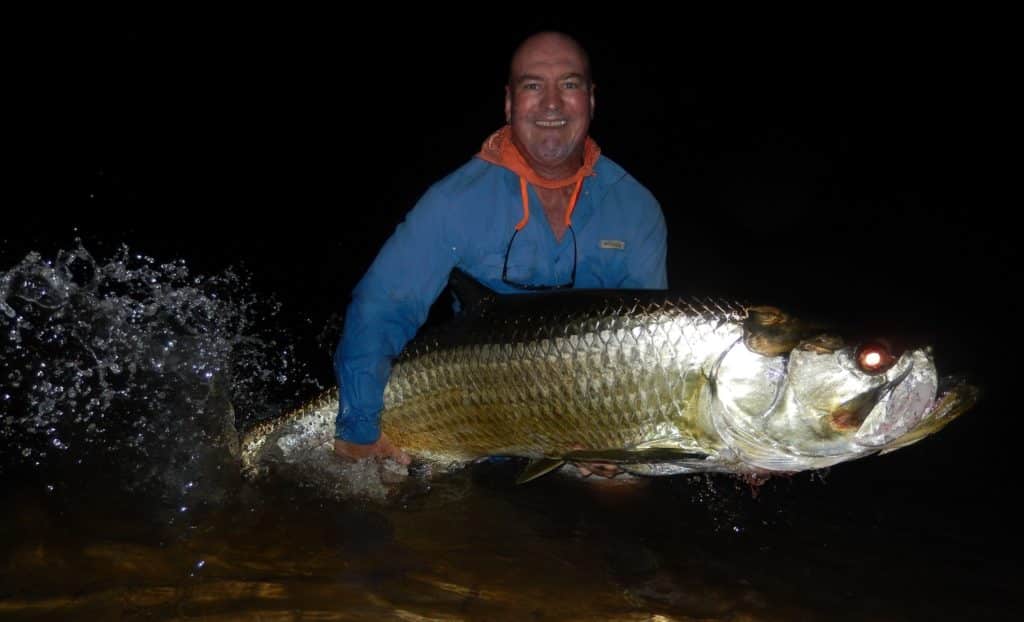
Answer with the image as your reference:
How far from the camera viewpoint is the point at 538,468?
2.37 metres

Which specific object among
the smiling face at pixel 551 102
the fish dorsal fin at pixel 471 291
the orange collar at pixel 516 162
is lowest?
the fish dorsal fin at pixel 471 291

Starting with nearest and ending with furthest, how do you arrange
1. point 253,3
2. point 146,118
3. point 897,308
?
point 897,308, point 146,118, point 253,3

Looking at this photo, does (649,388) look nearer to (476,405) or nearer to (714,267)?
(476,405)

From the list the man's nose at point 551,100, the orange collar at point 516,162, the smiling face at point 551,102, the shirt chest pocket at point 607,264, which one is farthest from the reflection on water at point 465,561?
the man's nose at point 551,100

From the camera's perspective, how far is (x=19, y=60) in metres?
13.2

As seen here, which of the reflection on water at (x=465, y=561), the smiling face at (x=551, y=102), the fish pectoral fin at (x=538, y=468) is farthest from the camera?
the smiling face at (x=551, y=102)

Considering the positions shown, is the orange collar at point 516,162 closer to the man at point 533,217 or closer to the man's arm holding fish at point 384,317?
the man at point 533,217

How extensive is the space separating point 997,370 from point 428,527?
6606mm

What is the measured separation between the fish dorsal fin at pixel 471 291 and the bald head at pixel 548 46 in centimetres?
113

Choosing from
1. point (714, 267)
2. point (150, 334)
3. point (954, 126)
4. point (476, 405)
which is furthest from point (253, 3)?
point (476, 405)

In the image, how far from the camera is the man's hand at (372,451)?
2.73 metres

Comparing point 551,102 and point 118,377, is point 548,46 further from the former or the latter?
point 118,377

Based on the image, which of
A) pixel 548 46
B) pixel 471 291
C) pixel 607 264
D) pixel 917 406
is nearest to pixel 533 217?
pixel 607 264

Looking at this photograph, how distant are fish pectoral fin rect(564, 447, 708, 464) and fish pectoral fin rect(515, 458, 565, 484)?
13 cm
